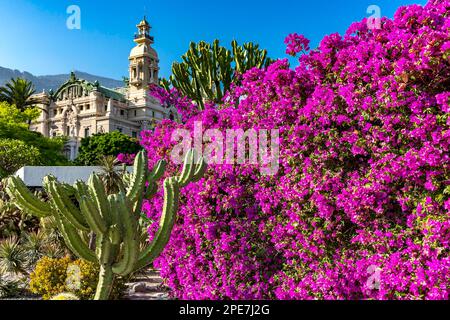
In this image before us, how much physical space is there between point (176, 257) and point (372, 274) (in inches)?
125

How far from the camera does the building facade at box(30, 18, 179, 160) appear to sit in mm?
71375

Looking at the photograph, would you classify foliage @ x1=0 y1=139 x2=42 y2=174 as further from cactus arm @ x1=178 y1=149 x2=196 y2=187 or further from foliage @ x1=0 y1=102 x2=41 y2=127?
cactus arm @ x1=178 y1=149 x2=196 y2=187

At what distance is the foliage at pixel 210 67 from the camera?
15109 mm

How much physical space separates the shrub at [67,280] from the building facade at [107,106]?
60.8 metres

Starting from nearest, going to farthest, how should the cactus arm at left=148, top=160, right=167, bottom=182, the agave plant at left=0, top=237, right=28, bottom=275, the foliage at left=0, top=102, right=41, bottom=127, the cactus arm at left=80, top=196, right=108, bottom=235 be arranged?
the cactus arm at left=80, top=196, right=108, bottom=235, the cactus arm at left=148, top=160, right=167, bottom=182, the agave plant at left=0, top=237, right=28, bottom=275, the foliage at left=0, top=102, right=41, bottom=127

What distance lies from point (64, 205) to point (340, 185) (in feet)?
12.5

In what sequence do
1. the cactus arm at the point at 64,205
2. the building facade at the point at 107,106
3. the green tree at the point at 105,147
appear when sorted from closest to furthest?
1. the cactus arm at the point at 64,205
2. the green tree at the point at 105,147
3. the building facade at the point at 107,106

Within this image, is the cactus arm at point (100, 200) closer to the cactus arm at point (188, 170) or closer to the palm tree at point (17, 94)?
the cactus arm at point (188, 170)

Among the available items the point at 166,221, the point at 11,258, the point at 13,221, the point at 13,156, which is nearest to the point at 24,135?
the point at 13,156

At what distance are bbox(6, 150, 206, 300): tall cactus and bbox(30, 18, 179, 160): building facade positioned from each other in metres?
62.9

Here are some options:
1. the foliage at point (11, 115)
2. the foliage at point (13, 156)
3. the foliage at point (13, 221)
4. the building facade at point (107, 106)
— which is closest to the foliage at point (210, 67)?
the foliage at point (13, 221)

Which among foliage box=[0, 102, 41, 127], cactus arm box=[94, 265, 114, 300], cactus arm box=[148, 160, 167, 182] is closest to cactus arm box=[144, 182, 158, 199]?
cactus arm box=[148, 160, 167, 182]

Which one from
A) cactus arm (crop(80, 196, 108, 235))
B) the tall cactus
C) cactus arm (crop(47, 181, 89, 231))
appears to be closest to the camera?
cactus arm (crop(80, 196, 108, 235))
